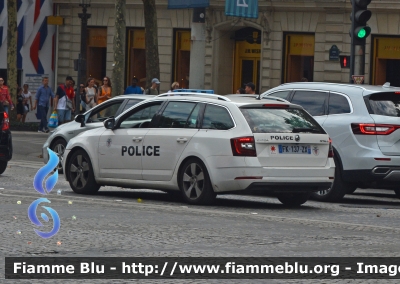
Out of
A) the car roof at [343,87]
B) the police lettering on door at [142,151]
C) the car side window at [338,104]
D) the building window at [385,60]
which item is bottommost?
the police lettering on door at [142,151]

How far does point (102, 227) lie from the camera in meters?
10.5

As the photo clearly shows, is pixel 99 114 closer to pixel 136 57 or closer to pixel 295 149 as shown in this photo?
pixel 295 149

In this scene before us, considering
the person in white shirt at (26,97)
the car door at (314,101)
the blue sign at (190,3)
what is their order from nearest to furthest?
the car door at (314,101), the blue sign at (190,3), the person in white shirt at (26,97)

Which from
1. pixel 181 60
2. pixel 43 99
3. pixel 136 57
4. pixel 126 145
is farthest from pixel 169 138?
pixel 136 57

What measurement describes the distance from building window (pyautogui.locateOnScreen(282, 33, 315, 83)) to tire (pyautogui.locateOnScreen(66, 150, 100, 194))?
24.0 metres

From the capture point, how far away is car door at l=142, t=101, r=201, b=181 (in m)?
13.7

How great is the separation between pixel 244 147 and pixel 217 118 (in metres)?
0.69

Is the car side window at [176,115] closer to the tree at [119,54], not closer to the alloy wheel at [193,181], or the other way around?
the alloy wheel at [193,181]

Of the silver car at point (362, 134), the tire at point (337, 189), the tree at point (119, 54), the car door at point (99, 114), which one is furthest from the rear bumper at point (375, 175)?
the tree at point (119, 54)

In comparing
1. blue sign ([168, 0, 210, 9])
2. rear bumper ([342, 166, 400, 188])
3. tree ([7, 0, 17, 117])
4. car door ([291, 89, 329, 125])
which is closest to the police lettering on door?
car door ([291, 89, 329, 125])

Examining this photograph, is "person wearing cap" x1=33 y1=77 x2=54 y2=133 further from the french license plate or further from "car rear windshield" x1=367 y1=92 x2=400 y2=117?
the french license plate

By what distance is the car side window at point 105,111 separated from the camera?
19391 mm

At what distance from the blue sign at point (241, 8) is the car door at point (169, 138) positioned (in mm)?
17098

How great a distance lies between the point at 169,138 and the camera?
13.8 meters
